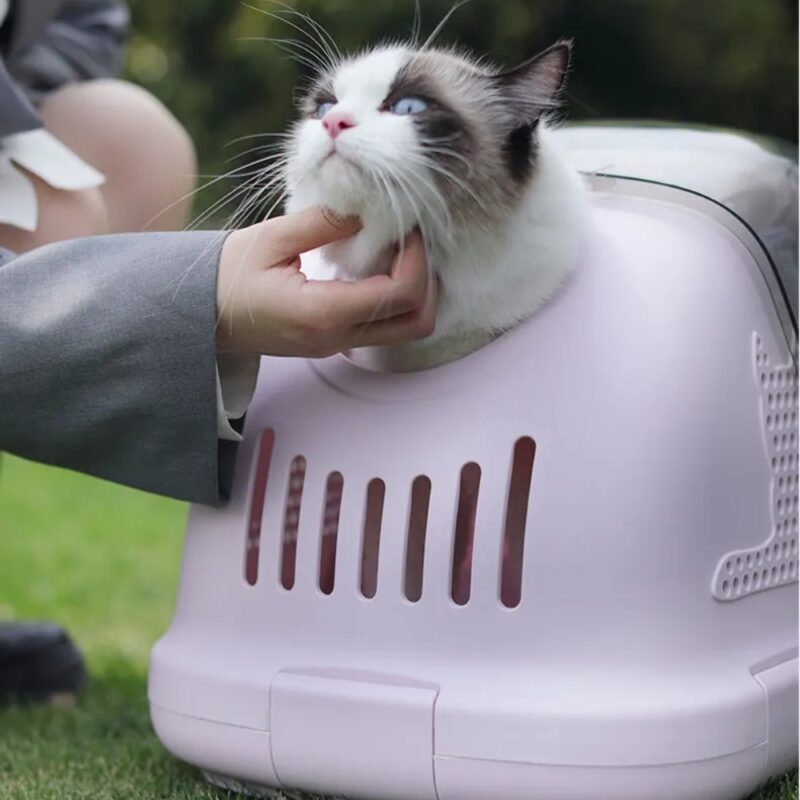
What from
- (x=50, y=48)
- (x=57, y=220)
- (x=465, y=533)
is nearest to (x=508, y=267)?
(x=465, y=533)

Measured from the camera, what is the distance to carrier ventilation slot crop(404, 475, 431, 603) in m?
0.88

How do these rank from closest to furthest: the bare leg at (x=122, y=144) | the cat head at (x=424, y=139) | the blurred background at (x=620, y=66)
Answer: the cat head at (x=424, y=139)
the bare leg at (x=122, y=144)
the blurred background at (x=620, y=66)

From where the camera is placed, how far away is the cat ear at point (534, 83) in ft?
2.70

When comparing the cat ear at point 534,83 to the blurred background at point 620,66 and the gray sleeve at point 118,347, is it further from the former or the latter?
the blurred background at point 620,66

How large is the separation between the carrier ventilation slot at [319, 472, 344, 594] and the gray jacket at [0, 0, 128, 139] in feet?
1.49

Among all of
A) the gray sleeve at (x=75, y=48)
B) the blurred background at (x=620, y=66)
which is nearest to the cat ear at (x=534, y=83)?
the gray sleeve at (x=75, y=48)

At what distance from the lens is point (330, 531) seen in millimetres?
937

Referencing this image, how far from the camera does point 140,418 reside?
0.90 metres

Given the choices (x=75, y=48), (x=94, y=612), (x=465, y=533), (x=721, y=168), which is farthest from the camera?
(x=94, y=612)

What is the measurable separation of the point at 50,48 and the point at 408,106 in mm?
694

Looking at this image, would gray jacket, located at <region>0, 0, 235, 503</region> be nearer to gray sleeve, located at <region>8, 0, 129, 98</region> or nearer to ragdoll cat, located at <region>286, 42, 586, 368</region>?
ragdoll cat, located at <region>286, 42, 586, 368</region>

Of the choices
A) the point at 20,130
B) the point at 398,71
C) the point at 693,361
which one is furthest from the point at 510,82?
the point at 20,130

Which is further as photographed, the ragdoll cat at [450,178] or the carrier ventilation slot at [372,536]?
the carrier ventilation slot at [372,536]

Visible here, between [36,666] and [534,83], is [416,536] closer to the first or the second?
[534,83]
